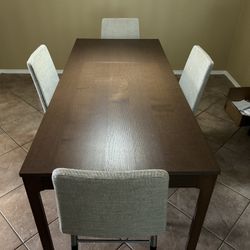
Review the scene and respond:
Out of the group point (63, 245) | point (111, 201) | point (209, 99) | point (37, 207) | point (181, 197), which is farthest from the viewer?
point (209, 99)

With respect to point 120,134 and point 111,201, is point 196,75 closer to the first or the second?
point 120,134

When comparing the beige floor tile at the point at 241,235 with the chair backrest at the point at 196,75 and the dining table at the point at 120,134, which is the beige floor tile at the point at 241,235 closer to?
the dining table at the point at 120,134

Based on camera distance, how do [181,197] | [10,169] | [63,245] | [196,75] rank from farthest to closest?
[10,169]
[181,197]
[196,75]
[63,245]

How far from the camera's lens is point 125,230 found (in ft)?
3.14

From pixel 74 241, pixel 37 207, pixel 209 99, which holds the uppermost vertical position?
pixel 37 207

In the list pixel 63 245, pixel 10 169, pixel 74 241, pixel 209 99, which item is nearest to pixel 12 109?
pixel 10 169

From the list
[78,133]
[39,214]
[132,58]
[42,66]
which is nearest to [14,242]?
[39,214]

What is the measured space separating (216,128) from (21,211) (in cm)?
185

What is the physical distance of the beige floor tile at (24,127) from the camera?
89.5 inches

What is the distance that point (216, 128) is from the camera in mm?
2436

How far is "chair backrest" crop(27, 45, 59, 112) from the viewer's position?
150cm

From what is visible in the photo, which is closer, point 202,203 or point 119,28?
point 202,203

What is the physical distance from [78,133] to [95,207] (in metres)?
0.38

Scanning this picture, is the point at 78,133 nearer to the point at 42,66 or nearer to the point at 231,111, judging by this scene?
the point at 42,66
